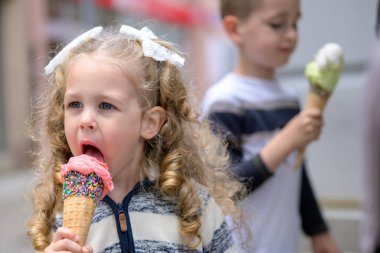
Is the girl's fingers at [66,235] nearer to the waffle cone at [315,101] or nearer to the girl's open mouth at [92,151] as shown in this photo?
the girl's open mouth at [92,151]

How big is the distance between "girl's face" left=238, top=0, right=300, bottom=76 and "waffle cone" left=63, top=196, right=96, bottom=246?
4.24 feet

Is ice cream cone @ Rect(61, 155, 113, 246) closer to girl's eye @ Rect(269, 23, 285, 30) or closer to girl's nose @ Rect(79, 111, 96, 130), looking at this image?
girl's nose @ Rect(79, 111, 96, 130)

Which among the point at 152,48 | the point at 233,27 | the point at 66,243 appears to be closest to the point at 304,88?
the point at 233,27

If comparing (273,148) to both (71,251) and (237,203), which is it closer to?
(237,203)

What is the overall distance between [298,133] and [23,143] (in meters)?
13.1

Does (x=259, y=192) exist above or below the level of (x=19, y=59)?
below

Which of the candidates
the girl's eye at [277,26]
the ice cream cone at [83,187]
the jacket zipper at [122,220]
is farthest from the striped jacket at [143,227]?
the girl's eye at [277,26]

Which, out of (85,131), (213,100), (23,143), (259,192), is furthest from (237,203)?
(23,143)

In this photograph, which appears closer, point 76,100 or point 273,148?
point 76,100

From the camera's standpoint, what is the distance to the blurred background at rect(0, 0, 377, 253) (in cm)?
477

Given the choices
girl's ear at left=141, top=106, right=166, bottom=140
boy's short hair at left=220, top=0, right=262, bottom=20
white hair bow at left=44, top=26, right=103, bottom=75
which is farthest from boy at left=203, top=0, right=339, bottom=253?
white hair bow at left=44, top=26, right=103, bottom=75

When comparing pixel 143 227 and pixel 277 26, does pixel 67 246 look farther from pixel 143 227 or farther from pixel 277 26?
pixel 277 26

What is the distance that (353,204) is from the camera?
500 cm

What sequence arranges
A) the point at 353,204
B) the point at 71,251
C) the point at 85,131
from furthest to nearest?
the point at 353,204 → the point at 85,131 → the point at 71,251
